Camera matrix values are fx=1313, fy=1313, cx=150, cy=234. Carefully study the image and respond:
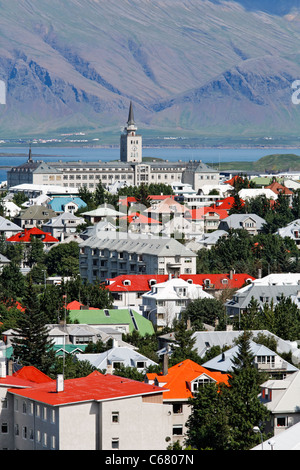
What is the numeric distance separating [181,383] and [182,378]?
0.45m

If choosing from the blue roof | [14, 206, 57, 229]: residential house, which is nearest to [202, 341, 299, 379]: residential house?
[14, 206, 57, 229]: residential house

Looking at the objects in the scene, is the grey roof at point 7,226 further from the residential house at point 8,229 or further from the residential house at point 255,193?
the residential house at point 255,193

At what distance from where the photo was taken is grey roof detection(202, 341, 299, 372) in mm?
47369

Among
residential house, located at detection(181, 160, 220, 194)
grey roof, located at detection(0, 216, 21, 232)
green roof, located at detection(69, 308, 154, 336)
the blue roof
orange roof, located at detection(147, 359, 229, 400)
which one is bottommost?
orange roof, located at detection(147, 359, 229, 400)

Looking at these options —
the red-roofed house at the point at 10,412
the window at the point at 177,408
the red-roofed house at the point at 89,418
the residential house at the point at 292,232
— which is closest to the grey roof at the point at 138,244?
the residential house at the point at 292,232

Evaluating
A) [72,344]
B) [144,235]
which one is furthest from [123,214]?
[72,344]

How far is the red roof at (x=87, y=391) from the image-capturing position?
36.2m

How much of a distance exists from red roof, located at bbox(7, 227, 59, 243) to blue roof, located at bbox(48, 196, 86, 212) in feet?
56.2

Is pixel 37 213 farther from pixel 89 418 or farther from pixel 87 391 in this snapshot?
pixel 89 418

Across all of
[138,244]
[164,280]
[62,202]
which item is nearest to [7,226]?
[62,202]

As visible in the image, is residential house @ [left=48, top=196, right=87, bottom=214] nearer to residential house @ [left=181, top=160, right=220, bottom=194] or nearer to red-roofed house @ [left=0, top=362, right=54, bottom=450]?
residential house @ [left=181, top=160, right=220, bottom=194]

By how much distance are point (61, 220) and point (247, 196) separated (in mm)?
25741

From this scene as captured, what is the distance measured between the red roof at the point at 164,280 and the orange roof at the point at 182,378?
28.7 m

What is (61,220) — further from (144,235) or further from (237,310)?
(237,310)
